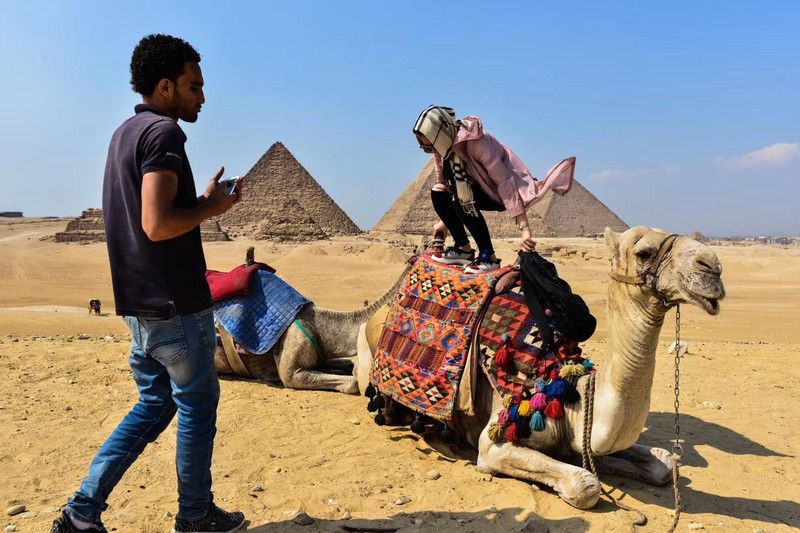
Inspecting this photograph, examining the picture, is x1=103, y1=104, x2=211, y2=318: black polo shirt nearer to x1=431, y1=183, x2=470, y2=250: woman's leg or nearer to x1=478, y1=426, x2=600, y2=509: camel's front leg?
x1=478, y1=426, x2=600, y2=509: camel's front leg

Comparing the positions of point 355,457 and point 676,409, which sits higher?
point 676,409

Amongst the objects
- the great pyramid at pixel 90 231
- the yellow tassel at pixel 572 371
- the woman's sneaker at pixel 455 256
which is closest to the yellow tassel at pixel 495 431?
the yellow tassel at pixel 572 371

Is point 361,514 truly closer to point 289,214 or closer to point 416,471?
point 416,471

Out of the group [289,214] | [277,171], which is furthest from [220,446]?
[277,171]

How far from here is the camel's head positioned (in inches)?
102

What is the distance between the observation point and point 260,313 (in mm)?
5879

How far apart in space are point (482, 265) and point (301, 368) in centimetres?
223

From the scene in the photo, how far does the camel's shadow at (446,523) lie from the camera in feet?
10.1

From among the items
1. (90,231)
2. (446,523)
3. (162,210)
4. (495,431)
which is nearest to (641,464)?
(495,431)

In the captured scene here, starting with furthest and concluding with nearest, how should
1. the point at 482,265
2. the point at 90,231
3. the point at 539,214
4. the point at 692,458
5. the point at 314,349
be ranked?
1. the point at 539,214
2. the point at 90,231
3. the point at 314,349
4. the point at 482,265
5. the point at 692,458

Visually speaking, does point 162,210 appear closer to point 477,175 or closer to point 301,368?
point 477,175

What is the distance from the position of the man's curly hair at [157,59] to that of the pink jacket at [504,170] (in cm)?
205

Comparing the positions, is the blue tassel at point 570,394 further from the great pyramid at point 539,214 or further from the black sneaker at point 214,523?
the great pyramid at point 539,214

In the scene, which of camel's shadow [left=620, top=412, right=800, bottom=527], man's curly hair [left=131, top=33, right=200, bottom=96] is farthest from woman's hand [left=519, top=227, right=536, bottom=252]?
man's curly hair [left=131, top=33, right=200, bottom=96]
